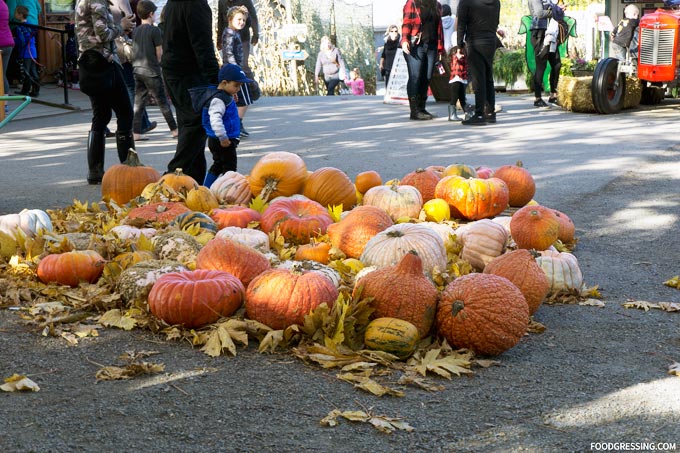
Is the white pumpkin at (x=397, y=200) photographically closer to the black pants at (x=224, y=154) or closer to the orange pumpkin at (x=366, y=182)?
the orange pumpkin at (x=366, y=182)

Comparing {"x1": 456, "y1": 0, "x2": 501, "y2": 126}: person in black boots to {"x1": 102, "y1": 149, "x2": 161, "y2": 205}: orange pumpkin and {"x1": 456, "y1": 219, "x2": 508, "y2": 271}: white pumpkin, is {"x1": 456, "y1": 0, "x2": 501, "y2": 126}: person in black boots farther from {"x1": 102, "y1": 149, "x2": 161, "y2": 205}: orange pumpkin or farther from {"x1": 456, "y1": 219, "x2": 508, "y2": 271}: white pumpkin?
{"x1": 456, "y1": 219, "x2": 508, "y2": 271}: white pumpkin

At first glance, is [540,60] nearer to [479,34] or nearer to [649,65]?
[649,65]

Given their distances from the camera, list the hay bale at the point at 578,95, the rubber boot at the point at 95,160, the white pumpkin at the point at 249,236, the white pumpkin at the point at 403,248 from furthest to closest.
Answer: the hay bale at the point at 578,95 → the rubber boot at the point at 95,160 → the white pumpkin at the point at 249,236 → the white pumpkin at the point at 403,248

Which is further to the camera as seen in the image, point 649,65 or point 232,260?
point 649,65

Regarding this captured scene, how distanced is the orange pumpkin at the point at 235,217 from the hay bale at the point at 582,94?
11076mm

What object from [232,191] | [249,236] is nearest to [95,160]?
[232,191]

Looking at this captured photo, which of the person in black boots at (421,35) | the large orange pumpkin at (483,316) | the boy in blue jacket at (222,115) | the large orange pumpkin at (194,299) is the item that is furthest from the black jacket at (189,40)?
the person in black boots at (421,35)

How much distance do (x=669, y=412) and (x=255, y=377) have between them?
1656 millimetres

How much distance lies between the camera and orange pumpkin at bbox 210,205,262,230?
591 cm

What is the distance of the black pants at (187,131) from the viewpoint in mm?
7973

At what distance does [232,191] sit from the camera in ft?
21.9

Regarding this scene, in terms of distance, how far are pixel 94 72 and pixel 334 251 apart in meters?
4.18

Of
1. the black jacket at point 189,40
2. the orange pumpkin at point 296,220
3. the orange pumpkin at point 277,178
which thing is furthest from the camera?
the black jacket at point 189,40

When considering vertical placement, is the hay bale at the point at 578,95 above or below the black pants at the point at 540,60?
below
